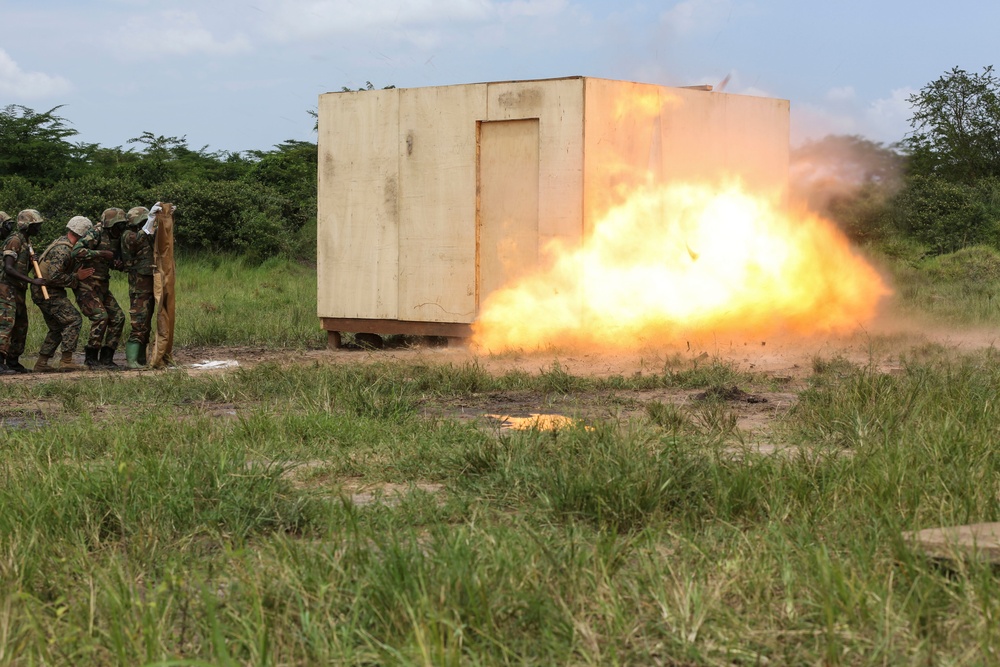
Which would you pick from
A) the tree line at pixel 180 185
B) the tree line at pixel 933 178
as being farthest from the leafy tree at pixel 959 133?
the tree line at pixel 180 185

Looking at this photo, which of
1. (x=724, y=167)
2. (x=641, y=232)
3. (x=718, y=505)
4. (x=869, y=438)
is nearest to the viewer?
(x=718, y=505)

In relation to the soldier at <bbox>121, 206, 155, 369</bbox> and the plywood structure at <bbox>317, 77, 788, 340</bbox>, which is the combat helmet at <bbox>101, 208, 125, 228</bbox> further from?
the plywood structure at <bbox>317, 77, 788, 340</bbox>

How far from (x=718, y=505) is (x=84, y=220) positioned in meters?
9.08

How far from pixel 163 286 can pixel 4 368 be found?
1.87 metres

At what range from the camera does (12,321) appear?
10.9 metres

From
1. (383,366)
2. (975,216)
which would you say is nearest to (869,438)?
(383,366)

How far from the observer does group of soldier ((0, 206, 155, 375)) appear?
11008 mm

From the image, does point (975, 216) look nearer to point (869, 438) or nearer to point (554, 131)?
point (554, 131)

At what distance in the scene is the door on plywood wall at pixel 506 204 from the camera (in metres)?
11.8

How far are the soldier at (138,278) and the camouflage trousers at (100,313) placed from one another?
18 centimetres

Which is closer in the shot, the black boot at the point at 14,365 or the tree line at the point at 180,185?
the black boot at the point at 14,365

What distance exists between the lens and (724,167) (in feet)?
40.4

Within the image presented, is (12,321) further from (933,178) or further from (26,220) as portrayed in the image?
(933,178)

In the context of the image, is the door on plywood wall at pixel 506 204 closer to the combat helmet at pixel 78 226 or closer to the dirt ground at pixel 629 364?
the dirt ground at pixel 629 364
